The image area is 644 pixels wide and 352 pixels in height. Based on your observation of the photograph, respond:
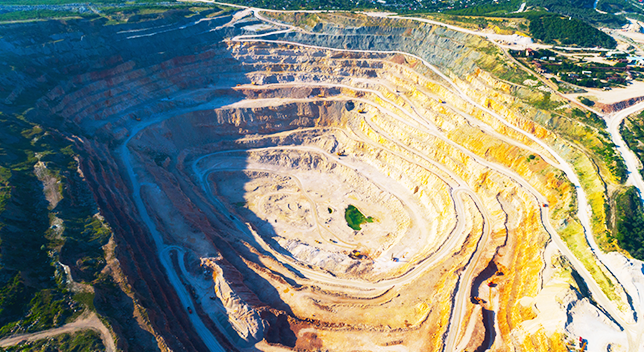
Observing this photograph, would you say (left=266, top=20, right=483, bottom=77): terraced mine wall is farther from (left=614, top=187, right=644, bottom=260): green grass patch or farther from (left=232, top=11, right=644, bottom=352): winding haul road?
(left=614, top=187, right=644, bottom=260): green grass patch

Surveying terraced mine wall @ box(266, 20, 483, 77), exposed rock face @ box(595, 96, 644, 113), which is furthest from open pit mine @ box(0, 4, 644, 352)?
exposed rock face @ box(595, 96, 644, 113)

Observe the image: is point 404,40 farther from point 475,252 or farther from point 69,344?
point 69,344

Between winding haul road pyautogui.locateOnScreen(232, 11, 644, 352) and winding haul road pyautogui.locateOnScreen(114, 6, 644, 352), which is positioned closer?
winding haul road pyautogui.locateOnScreen(232, 11, 644, 352)

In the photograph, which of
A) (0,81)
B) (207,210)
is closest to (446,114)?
(207,210)

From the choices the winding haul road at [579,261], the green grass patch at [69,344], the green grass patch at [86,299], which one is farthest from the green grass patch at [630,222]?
the green grass patch at [86,299]

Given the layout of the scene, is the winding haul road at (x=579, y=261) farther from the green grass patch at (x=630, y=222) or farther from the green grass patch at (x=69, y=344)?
the green grass patch at (x=69, y=344)

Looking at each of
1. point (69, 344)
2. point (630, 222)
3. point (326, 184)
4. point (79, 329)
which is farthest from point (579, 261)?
point (69, 344)
